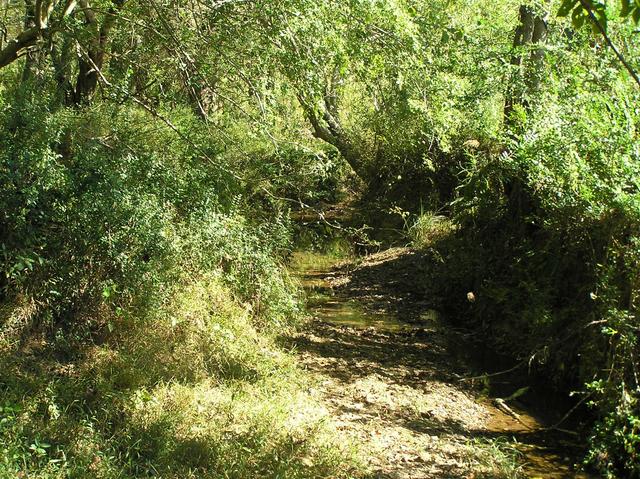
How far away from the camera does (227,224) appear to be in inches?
328

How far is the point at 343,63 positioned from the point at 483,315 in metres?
4.68

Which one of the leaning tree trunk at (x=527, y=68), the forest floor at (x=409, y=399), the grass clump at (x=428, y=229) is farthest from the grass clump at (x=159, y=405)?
the grass clump at (x=428, y=229)

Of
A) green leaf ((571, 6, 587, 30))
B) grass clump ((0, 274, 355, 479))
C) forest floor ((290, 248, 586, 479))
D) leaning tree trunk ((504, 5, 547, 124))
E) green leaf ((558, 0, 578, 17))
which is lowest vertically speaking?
forest floor ((290, 248, 586, 479))

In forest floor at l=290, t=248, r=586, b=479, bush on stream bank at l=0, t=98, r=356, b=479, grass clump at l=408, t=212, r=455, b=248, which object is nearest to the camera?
bush on stream bank at l=0, t=98, r=356, b=479

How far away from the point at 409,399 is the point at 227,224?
10.4 ft

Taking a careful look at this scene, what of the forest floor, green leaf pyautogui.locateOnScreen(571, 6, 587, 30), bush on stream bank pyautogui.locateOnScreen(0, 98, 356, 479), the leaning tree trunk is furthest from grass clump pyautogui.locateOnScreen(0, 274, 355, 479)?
the leaning tree trunk

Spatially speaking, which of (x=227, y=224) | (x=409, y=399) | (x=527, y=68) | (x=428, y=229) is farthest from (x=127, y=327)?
(x=428, y=229)

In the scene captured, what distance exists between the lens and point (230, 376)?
6.69 metres

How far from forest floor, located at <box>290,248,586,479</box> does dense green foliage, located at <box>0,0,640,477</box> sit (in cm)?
53

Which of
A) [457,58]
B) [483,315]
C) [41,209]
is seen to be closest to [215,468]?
[41,209]

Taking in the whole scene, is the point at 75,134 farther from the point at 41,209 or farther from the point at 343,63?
the point at 343,63

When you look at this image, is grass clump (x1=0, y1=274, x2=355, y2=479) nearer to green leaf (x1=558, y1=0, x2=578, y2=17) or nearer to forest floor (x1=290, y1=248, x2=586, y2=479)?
forest floor (x1=290, y1=248, x2=586, y2=479)

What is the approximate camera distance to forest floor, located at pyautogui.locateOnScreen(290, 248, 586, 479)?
5.95 metres

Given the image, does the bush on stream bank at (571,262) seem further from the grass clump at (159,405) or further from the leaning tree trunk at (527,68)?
the grass clump at (159,405)
